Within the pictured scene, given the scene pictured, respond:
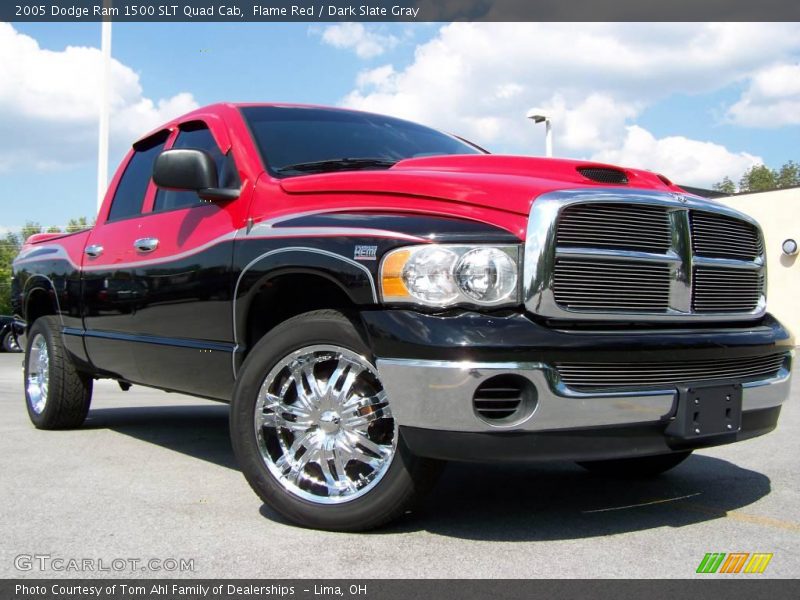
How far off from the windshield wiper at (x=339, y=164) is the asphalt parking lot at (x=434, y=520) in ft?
5.23

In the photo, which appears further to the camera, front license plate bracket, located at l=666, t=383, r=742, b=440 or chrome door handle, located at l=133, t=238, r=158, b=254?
chrome door handle, located at l=133, t=238, r=158, b=254

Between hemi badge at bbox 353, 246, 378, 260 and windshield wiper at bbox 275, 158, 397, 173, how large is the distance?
1054 mm

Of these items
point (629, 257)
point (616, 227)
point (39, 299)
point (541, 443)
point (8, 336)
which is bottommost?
point (8, 336)

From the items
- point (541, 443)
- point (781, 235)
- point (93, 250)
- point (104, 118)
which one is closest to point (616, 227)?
point (541, 443)

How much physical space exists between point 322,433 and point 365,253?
2.55 feet

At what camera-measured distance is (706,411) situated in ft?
11.2

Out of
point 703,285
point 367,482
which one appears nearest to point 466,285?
point 367,482

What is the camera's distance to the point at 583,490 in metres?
4.44

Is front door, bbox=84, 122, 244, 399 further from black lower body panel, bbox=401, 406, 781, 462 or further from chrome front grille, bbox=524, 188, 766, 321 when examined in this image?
chrome front grille, bbox=524, 188, 766, 321

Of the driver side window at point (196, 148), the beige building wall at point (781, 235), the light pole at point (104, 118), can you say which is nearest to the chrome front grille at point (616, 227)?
the driver side window at point (196, 148)

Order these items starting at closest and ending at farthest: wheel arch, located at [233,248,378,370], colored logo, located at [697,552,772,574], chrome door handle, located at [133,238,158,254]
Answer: colored logo, located at [697,552,772,574], wheel arch, located at [233,248,378,370], chrome door handle, located at [133,238,158,254]

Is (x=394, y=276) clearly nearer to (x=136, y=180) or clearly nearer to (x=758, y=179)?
(x=136, y=180)

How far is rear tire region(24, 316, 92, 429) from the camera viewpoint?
615cm

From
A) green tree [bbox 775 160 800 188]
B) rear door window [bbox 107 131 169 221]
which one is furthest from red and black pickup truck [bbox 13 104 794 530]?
green tree [bbox 775 160 800 188]
